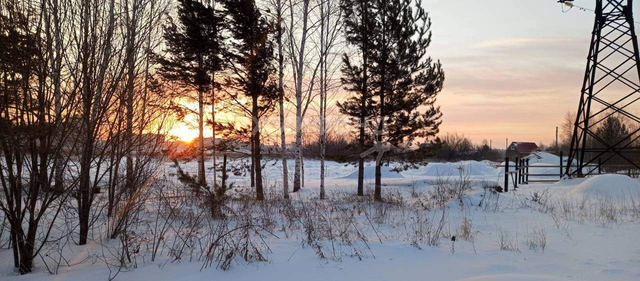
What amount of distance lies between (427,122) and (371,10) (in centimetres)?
467

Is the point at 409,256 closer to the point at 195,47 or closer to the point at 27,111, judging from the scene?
the point at 27,111

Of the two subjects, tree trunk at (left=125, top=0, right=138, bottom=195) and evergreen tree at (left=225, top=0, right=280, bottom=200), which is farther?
evergreen tree at (left=225, top=0, right=280, bottom=200)

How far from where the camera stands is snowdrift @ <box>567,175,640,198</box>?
12.3m

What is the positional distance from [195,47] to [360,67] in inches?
230

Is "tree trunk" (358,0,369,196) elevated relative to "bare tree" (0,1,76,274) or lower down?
elevated

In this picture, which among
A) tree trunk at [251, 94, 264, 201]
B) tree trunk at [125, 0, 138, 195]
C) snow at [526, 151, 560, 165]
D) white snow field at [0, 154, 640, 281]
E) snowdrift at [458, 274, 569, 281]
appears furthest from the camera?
snow at [526, 151, 560, 165]

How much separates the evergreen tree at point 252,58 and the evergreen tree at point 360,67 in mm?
3071

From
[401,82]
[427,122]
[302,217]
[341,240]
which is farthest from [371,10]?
[341,240]

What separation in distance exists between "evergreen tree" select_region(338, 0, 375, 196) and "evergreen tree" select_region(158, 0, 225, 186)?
15.4ft

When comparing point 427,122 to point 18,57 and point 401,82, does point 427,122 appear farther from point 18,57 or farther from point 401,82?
point 18,57

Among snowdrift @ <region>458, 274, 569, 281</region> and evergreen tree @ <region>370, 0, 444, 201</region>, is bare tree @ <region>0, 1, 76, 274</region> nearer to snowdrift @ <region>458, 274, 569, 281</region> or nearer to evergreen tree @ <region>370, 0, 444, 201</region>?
snowdrift @ <region>458, 274, 569, 281</region>

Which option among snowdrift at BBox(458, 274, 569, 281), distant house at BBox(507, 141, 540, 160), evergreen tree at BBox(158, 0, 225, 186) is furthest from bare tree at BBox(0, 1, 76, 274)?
distant house at BBox(507, 141, 540, 160)

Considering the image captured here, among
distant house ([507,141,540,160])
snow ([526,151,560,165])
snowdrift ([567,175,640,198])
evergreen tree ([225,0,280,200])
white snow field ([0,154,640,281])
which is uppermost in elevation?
evergreen tree ([225,0,280,200])

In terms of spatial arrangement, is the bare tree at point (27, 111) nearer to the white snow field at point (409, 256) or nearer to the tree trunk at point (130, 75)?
the white snow field at point (409, 256)
